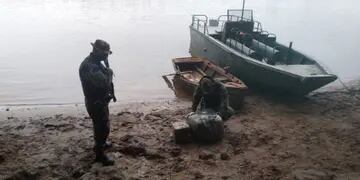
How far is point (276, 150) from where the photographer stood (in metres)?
7.09

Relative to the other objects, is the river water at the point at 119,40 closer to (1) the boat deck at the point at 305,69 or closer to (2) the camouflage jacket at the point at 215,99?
(1) the boat deck at the point at 305,69

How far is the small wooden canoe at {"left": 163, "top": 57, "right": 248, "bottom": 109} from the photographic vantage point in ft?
30.6

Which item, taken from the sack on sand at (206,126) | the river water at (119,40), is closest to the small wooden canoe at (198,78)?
the river water at (119,40)

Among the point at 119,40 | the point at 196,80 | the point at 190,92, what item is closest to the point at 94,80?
the point at 190,92

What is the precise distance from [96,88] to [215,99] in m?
2.71

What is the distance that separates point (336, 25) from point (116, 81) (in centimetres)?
1864

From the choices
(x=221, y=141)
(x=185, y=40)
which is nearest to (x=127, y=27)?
(x=185, y=40)

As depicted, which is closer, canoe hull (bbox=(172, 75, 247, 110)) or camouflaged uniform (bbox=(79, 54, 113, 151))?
camouflaged uniform (bbox=(79, 54, 113, 151))

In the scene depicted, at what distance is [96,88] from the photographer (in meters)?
5.64

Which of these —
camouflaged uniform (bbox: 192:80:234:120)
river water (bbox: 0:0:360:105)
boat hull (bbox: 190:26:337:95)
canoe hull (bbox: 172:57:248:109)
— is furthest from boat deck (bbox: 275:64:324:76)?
camouflaged uniform (bbox: 192:80:234:120)

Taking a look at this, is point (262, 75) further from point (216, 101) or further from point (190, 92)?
point (216, 101)

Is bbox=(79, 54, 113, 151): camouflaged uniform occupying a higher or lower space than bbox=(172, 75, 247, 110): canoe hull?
higher

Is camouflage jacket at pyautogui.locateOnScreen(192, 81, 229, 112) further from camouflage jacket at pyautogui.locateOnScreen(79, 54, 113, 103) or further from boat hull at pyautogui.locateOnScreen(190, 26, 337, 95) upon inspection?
boat hull at pyautogui.locateOnScreen(190, 26, 337, 95)

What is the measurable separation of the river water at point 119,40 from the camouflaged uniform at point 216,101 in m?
4.04
